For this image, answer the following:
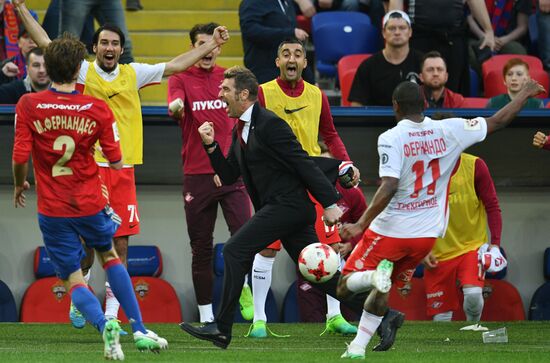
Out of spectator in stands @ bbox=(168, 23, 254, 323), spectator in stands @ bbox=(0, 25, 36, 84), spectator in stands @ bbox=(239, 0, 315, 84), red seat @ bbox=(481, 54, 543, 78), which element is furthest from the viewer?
red seat @ bbox=(481, 54, 543, 78)

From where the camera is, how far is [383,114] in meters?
11.7

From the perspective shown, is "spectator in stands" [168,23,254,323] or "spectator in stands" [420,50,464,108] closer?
"spectator in stands" [168,23,254,323]

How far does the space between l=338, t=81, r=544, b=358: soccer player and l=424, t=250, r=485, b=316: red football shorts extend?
322cm

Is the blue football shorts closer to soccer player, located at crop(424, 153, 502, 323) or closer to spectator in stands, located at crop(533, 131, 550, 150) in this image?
spectator in stands, located at crop(533, 131, 550, 150)

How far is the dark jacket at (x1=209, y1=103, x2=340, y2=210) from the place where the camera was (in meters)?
8.16

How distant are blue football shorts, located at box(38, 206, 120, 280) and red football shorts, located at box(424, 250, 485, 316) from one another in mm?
4299

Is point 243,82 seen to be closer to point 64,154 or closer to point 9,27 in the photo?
point 64,154

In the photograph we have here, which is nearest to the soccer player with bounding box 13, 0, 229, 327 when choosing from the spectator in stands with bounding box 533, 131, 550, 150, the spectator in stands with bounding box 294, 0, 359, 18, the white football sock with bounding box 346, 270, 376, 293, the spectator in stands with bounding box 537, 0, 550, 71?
the white football sock with bounding box 346, 270, 376, 293

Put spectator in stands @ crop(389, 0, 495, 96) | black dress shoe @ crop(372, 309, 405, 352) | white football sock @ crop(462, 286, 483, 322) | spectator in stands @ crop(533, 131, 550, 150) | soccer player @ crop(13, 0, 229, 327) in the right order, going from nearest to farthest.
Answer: black dress shoe @ crop(372, 309, 405, 352) < soccer player @ crop(13, 0, 229, 327) < spectator in stands @ crop(533, 131, 550, 150) < white football sock @ crop(462, 286, 483, 322) < spectator in stands @ crop(389, 0, 495, 96)

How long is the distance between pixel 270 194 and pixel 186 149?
239 cm

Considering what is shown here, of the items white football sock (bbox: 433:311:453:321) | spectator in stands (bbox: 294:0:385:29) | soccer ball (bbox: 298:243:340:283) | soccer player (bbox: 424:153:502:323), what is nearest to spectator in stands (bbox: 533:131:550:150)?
soccer player (bbox: 424:153:502:323)

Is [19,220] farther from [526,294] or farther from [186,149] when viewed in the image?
[526,294]

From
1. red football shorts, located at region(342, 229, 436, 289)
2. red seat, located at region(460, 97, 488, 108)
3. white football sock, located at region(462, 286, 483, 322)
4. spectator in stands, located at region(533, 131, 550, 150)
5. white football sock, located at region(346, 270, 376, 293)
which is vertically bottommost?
white football sock, located at region(462, 286, 483, 322)

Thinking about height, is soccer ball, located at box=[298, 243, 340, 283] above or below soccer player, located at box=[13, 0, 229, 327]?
below
